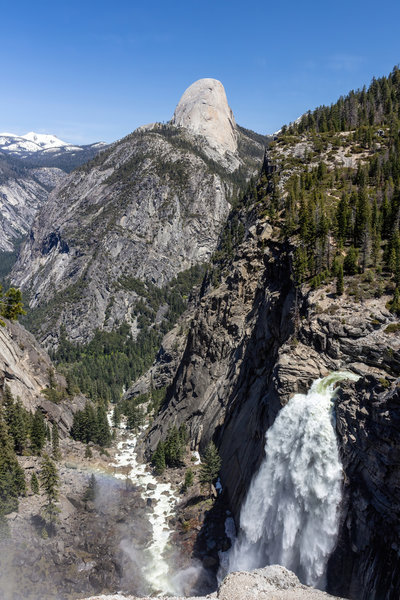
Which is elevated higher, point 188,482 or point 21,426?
point 21,426

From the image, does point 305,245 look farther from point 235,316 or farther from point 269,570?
point 269,570

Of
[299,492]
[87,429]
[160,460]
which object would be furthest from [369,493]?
[87,429]

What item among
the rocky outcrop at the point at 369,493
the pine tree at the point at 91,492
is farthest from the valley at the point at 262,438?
the pine tree at the point at 91,492

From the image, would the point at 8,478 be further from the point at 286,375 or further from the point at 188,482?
the point at 286,375

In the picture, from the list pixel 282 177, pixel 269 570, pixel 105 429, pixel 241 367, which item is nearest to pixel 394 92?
pixel 282 177

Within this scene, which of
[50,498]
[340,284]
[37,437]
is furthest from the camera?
[37,437]

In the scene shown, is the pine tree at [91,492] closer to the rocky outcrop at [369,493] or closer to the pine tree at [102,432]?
the pine tree at [102,432]

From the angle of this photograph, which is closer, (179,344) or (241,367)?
(241,367)
